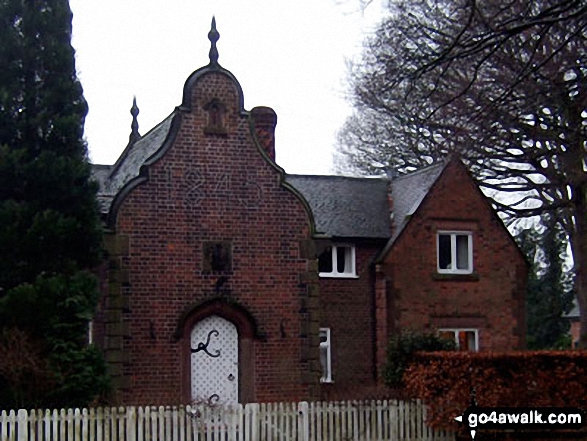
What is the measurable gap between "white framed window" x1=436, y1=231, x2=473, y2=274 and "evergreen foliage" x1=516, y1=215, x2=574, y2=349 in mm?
17212

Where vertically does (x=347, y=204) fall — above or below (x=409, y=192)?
below

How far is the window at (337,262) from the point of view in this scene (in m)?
30.2

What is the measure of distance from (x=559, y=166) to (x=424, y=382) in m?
14.8

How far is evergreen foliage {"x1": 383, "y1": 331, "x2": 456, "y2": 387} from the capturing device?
845 inches

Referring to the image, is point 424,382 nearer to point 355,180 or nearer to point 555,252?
point 355,180

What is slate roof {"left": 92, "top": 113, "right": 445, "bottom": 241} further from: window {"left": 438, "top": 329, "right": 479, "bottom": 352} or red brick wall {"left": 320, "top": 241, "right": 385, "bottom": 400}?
window {"left": 438, "top": 329, "right": 479, "bottom": 352}

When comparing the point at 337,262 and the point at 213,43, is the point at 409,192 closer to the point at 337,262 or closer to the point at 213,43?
the point at 337,262

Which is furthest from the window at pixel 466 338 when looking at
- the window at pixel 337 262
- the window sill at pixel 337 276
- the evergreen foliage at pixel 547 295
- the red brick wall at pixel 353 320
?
the evergreen foliage at pixel 547 295

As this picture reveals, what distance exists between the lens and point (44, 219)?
19.1 meters

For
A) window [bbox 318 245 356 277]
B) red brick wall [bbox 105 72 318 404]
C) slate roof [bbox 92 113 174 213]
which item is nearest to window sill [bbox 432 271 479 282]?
window [bbox 318 245 356 277]

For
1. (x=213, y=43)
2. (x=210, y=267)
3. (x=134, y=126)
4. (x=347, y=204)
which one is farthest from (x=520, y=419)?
(x=134, y=126)

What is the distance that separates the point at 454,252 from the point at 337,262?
3.51 metres

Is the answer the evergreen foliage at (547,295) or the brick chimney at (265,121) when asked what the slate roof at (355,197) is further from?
the evergreen foliage at (547,295)

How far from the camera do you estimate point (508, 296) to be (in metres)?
31.1
